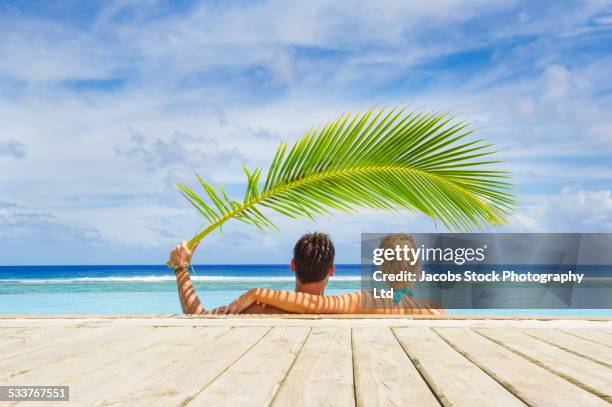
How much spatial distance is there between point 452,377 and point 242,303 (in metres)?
2.08

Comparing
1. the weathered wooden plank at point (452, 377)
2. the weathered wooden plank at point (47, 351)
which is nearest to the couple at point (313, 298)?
the weathered wooden plank at point (47, 351)

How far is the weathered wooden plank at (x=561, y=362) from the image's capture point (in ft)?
5.84

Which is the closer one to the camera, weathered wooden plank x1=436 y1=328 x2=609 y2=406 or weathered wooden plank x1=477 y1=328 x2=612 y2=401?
weathered wooden plank x1=436 y1=328 x2=609 y2=406

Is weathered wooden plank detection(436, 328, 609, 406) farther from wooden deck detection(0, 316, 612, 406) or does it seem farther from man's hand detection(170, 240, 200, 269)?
man's hand detection(170, 240, 200, 269)

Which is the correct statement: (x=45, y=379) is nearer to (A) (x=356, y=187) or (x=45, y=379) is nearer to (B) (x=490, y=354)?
(B) (x=490, y=354)

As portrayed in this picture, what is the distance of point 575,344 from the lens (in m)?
2.54

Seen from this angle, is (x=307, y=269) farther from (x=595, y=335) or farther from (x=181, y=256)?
(x=595, y=335)

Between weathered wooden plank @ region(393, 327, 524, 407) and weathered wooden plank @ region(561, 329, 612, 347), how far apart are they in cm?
70

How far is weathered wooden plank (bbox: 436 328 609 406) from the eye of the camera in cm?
159

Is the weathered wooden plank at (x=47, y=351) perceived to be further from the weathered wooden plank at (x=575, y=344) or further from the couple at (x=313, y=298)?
the weathered wooden plank at (x=575, y=344)

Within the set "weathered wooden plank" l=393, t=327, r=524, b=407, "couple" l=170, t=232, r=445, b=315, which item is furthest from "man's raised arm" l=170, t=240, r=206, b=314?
"weathered wooden plank" l=393, t=327, r=524, b=407

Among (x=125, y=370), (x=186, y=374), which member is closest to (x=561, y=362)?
(x=186, y=374)

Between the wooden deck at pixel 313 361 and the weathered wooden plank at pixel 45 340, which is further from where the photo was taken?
the weathered wooden plank at pixel 45 340

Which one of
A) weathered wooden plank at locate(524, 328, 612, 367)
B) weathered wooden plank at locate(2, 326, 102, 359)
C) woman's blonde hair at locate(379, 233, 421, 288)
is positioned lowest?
weathered wooden plank at locate(2, 326, 102, 359)
